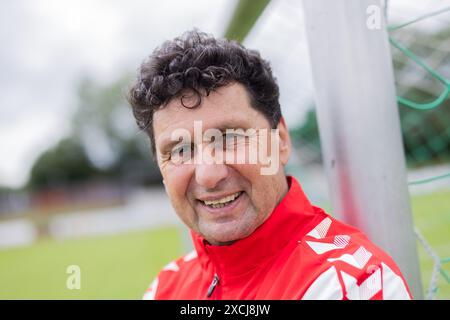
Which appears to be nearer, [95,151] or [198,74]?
[198,74]

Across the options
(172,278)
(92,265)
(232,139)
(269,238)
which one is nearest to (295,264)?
(269,238)

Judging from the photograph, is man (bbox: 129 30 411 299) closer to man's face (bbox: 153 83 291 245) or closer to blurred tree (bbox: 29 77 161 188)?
man's face (bbox: 153 83 291 245)

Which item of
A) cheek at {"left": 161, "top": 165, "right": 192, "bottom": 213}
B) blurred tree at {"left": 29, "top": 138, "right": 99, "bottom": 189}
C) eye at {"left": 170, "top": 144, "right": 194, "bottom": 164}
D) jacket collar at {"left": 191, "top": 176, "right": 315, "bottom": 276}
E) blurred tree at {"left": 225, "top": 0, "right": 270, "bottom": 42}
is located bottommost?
jacket collar at {"left": 191, "top": 176, "right": 315, "bottom": 276}

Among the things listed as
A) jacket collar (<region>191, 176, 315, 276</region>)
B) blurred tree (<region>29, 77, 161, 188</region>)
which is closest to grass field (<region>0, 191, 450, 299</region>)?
jacket collar (<region>191, 176, 315, 276</region>)

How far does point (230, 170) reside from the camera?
4.07 feet

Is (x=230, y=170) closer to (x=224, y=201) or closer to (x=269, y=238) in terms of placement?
(x=224, y=201)

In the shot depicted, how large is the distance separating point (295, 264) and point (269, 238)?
0.39ft

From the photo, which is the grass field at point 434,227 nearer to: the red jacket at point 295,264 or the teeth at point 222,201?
the red jacket at point 295,264

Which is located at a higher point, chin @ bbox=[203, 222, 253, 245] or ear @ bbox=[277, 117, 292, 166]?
ear @ bbox=[277, 117, 292, 166]

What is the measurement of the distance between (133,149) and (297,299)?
3488cm

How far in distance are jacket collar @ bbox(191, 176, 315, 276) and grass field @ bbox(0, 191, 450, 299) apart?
2.23m

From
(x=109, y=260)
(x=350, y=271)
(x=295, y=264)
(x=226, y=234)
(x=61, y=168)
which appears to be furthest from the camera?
(x=61, y=168)

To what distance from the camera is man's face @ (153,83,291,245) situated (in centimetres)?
124
